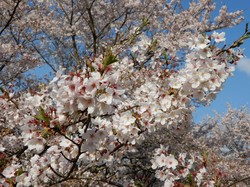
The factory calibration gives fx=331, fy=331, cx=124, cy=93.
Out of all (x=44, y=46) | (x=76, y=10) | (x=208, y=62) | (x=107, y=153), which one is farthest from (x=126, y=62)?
(x=44, y=46)

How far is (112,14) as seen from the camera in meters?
14.3

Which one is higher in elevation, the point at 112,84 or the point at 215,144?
the point at 215,144

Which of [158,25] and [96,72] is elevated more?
[158,25]

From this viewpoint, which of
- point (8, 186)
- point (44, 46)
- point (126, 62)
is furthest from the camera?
point (44, 46)

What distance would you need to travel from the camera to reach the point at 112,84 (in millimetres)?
2404

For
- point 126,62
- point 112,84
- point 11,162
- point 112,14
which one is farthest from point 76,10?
point 112,84

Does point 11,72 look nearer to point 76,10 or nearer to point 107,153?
point 76,10

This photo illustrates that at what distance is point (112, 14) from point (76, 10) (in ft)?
5.43

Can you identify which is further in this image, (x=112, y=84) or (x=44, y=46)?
(x=44, y=46)

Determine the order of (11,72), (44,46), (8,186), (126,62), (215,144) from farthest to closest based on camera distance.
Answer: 1. (215,144)
2. (44,46)
3. (11,72)
4. (126,62)
5. (8,186)

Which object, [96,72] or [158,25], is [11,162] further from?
[158,25]

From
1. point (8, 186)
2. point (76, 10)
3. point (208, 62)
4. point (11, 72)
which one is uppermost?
point (76, 10)

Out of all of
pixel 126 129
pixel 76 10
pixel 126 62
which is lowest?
pixel 126 129

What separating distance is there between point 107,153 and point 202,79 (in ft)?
4.55
